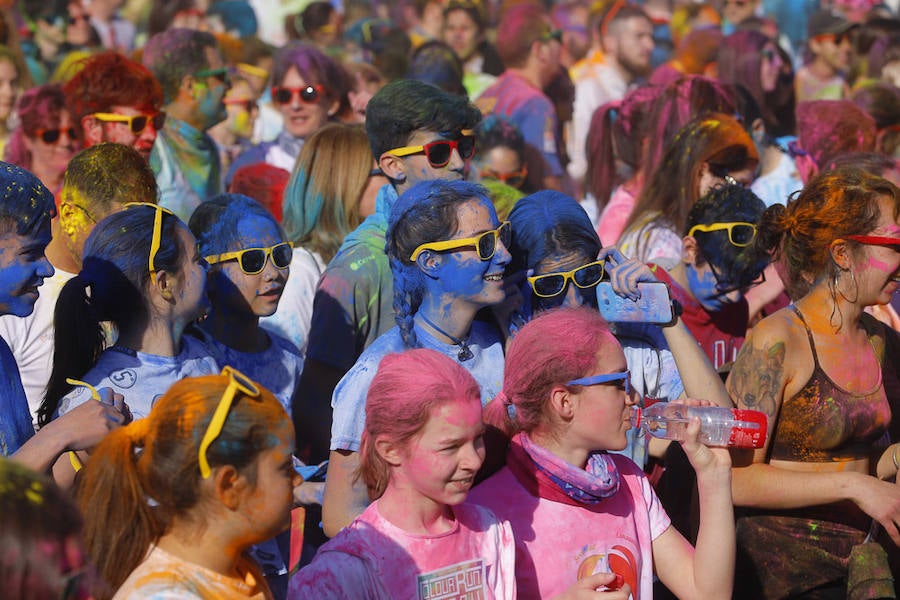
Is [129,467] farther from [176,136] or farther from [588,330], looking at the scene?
[176,136]

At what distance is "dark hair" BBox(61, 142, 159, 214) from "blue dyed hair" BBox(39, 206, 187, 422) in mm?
764

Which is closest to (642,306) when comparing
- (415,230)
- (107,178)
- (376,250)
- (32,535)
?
(415,230)

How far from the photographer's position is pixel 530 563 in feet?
10.8

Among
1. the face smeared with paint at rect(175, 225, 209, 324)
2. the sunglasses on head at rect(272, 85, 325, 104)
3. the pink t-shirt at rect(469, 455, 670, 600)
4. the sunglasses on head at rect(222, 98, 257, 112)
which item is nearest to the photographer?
the pink t-shirt at rect(469, 455, 670, 600)

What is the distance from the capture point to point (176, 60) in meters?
7.46

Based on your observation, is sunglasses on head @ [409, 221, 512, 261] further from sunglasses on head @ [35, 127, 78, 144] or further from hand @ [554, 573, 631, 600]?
sunglasses on head @ [35, 127, 78, 144]

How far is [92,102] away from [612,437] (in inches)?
148

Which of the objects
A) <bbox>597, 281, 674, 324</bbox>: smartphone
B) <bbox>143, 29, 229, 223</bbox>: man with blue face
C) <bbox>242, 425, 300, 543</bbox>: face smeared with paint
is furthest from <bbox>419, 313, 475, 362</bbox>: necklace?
<bbox>143, 29, 229, 223</bbox>: man with blue face

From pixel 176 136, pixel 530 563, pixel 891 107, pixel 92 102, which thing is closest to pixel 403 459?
pixel 530 563

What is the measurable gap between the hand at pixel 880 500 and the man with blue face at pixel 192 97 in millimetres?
4434

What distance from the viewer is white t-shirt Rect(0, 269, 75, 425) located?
4352 mm

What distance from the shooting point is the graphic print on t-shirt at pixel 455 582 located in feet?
9.77

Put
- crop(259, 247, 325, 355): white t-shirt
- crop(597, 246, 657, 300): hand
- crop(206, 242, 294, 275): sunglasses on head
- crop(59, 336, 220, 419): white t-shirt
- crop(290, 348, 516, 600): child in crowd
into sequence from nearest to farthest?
crop(290, 348, 516, 600): child in crowd
crop(59, 336, 220, 419): white t-shirt
crop(597, 246, 657, 300): hand
crop(206, 242, 294, 275): sunglasses on head
crop(259, 247, 325, 355): white t-shirt

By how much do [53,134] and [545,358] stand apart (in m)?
3.83
